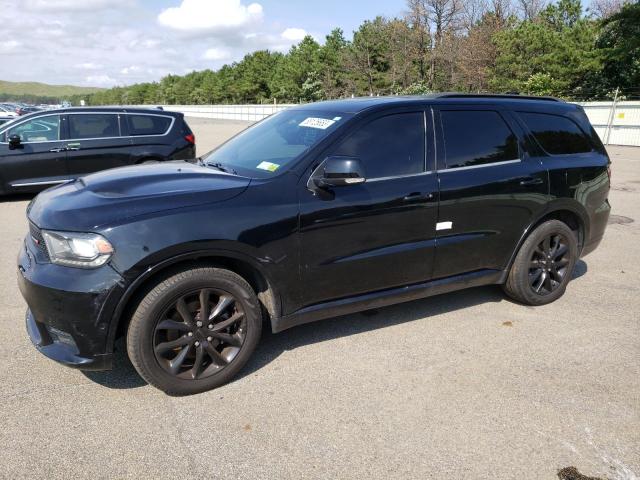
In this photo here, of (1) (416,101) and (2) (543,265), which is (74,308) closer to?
(1) (416,101)

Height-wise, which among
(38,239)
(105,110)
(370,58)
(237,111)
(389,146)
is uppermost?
(370,58)

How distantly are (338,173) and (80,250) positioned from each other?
1.57 metres

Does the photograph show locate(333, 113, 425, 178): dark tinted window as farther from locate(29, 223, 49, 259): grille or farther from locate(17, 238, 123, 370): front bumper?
locate(29, 223, 49, 259): grille

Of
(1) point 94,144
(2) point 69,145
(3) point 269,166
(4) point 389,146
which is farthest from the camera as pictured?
(1) point 94,144

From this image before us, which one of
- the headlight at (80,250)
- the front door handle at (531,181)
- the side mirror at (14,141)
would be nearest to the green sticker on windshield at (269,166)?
the headlight at (80,250)

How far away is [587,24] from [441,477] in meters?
36.8

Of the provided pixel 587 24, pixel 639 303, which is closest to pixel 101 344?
pixel 639 303

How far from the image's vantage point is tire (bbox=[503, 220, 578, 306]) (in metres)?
4.36

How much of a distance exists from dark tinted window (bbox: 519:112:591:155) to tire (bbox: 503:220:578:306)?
2.22 ft

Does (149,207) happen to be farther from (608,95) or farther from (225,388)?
(608,95)

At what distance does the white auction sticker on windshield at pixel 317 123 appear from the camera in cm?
360

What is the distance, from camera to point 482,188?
394cm

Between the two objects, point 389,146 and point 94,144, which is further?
point 94,144

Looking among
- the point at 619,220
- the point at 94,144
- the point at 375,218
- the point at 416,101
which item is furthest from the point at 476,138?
the point at 94,144
